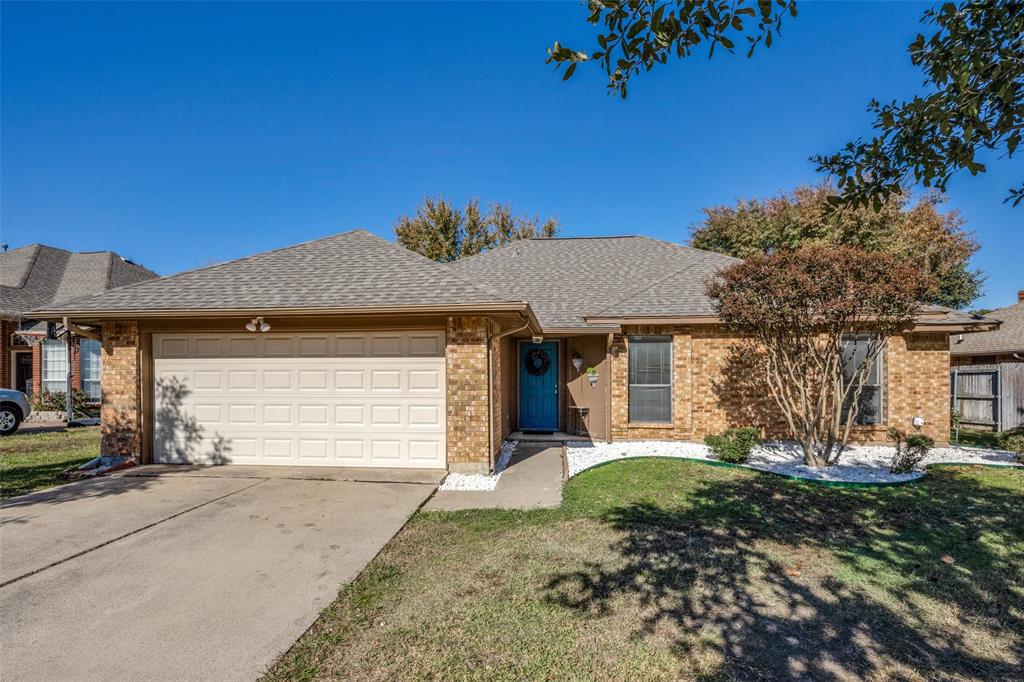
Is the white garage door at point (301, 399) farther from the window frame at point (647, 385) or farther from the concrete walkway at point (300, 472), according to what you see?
the window frame at point (647, 385)

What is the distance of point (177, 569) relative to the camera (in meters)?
4.20

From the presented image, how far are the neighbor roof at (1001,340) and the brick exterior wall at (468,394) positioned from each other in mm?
14670

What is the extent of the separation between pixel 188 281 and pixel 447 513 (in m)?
6.49

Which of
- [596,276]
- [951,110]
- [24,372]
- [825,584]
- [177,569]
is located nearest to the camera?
[951,110]

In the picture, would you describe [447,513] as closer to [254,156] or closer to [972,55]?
[972,55]

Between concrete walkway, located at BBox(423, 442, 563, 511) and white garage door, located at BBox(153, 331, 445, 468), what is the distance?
50.6 inches

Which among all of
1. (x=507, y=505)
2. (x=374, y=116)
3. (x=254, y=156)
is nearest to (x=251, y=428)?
(x=507, y=505)

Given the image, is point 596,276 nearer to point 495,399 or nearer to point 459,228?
point 495,399

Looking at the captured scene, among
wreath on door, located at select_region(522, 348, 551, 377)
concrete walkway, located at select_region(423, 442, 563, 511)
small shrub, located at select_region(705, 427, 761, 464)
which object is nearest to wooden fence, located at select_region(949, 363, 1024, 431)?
small shrub, located at select_region(705, 427, 761, 464)

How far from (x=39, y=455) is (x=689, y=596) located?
11.8 meters

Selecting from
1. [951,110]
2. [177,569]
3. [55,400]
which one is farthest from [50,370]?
[951,110]

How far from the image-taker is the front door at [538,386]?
11.6 metres

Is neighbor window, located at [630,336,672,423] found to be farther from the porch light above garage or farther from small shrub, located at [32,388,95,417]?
small shrub, located at [32,388,95,417]

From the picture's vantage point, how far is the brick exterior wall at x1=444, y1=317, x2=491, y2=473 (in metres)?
7.45
